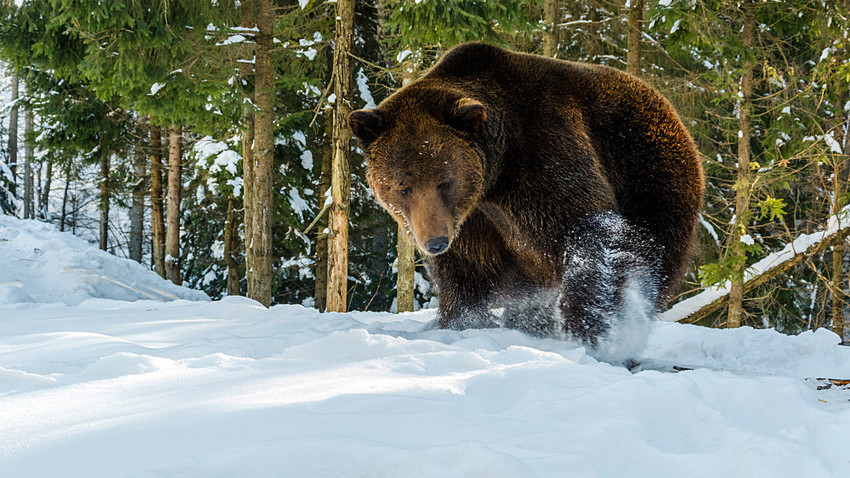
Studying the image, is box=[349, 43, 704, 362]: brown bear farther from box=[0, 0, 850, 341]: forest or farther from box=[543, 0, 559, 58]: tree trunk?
box=[543, 0, 559, 58]: tree trunk

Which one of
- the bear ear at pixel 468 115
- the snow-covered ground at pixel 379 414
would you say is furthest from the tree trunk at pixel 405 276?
the snow-covered ground at pixel 379 414

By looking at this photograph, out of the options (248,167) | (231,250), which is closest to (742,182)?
(248,167)

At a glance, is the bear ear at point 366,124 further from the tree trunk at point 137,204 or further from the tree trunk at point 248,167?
the tree trunk at point 137,204

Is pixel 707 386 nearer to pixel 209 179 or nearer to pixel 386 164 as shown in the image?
pixel 386 164

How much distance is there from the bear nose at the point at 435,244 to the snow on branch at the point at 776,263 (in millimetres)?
6861

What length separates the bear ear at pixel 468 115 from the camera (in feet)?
13.3

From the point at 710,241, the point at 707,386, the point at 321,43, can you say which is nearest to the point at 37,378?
the point at 707,386

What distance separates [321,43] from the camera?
10.8 metres

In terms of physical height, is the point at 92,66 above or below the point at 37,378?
above

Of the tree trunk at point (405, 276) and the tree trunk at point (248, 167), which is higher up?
the tree trunk at point (248, 167)

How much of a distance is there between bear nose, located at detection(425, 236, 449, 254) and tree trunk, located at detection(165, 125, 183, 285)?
12.9 meters

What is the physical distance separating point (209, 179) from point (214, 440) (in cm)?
1254

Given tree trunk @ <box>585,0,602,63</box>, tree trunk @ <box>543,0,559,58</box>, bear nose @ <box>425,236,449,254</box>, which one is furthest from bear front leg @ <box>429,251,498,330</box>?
tree trunk @ <box>585,0,602,63</box>

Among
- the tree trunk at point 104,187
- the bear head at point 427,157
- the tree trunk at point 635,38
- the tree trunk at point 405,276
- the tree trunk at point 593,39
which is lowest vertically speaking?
the tree trunk at point 405,276
